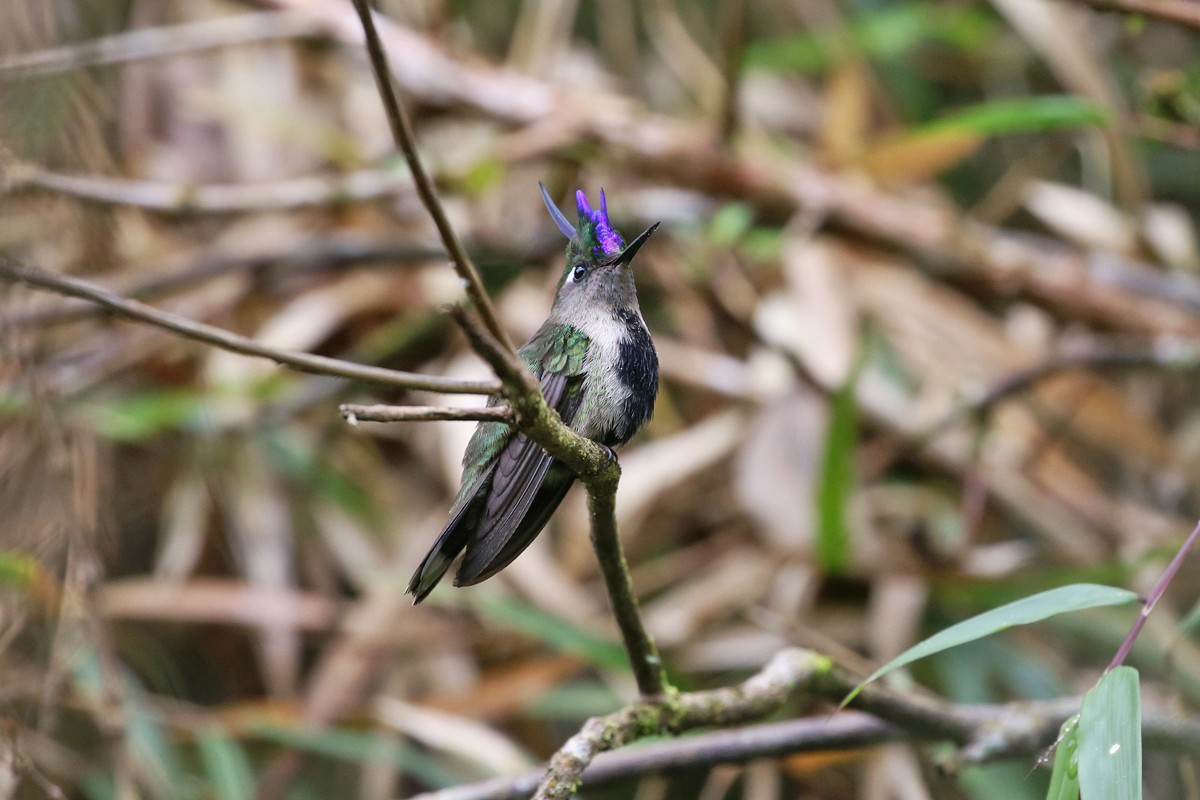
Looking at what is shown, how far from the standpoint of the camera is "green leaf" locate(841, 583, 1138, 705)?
1.36m

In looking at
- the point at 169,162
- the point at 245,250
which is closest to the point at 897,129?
the point at 245,250

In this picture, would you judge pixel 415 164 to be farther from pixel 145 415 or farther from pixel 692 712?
pixel 145 415

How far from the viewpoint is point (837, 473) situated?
3359 millimetres

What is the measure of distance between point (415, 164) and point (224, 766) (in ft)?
9.73

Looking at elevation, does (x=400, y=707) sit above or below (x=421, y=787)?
above

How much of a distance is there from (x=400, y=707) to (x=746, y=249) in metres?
2.42

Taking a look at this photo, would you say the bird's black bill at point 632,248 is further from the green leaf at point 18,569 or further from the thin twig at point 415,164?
the green leaf at point 18,569

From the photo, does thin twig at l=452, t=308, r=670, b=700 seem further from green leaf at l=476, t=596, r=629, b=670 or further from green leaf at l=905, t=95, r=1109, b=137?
green leaf at l=905, t=95, r=1109, b=137

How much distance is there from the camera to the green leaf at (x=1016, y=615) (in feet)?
Answer: 4.46

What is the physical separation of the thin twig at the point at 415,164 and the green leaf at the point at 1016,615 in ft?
2.22

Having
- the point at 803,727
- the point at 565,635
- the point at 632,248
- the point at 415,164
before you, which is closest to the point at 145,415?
the point at 565,635

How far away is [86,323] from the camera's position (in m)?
4.81

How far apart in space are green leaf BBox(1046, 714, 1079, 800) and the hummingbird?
0.73 m

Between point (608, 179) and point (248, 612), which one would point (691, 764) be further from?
point (608, 179)
